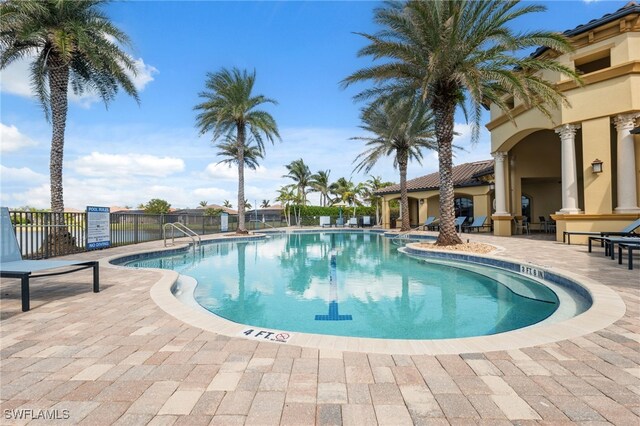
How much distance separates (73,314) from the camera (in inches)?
164

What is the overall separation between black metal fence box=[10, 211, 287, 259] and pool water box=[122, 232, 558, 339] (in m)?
2.55

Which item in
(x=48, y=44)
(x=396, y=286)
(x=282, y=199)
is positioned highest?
(x=48, y=44)

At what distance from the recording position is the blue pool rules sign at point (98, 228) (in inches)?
445

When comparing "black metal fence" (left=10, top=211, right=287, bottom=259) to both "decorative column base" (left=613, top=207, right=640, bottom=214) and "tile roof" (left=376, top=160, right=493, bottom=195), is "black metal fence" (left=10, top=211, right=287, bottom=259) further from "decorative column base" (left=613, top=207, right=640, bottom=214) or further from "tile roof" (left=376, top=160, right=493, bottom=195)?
"tile roof" (left=376, top=160, right=493, bottom=195)

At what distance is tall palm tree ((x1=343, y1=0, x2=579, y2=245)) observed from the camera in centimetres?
1018

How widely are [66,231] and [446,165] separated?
13957mm

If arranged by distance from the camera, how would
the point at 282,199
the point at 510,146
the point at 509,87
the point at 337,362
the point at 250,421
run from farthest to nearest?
the point at 282,199 < the point at 510,146 < the point at 509,87 < the point at 337,362 < the point at 250,421

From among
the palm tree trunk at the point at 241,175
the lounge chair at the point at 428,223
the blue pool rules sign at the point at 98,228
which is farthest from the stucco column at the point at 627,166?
the palm tree trunk at the point at 241,175

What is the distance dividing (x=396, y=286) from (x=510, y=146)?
12.9 metres

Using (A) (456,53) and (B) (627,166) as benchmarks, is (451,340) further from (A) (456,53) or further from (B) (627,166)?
(B) (627,166)

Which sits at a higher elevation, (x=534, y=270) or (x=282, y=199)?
(x=282, y=199)

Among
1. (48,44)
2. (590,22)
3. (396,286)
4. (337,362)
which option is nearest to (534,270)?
(396,286)

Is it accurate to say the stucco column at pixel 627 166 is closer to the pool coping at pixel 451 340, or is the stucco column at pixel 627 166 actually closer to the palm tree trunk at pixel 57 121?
the pool coping at pixel 451 340

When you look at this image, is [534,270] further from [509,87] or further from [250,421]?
[250,421]
